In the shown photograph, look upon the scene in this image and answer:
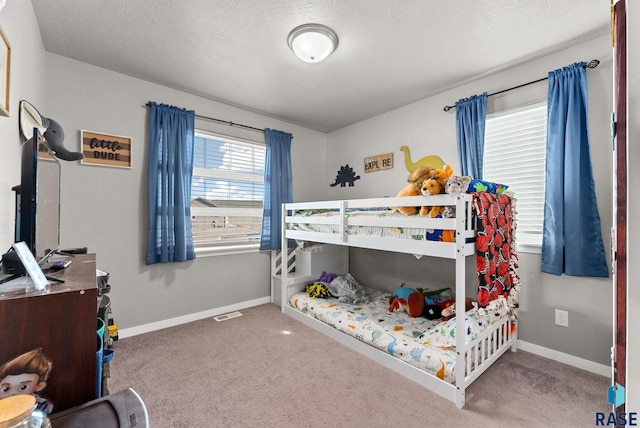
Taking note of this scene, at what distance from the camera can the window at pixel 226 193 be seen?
9.90 ft

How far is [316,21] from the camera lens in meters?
1.81

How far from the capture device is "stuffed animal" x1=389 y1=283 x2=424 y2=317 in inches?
101

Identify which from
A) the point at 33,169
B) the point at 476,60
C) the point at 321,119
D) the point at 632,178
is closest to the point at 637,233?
the point at 632,178

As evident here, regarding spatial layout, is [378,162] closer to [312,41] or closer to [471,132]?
[471,132]

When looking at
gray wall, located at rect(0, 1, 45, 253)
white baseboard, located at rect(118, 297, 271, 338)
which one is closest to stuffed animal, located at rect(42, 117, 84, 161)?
gray wall, located at rect(0, 1, 45, 253)

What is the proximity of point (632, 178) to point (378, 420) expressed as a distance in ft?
5.17

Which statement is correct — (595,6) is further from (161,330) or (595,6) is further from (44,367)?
(161,330)

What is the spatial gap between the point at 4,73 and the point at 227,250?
2237mm

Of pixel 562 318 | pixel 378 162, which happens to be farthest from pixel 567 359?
pixel 378 162

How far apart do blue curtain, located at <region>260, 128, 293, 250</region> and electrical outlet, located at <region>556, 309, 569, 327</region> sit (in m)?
2.72

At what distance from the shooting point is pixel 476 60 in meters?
2.25

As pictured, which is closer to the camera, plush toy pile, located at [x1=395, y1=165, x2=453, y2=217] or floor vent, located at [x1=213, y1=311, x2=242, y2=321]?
plush toy pile, located at [x1=395, y1=165, x2=453, y2=217]

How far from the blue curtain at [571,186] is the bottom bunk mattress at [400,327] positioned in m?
0.64

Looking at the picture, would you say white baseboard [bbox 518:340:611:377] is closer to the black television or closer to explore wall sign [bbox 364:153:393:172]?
explore wall sign [bbox 364:153:393:172]
